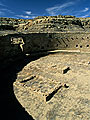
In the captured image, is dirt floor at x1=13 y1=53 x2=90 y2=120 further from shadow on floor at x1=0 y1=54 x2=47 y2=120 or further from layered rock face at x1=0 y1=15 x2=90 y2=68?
layered rock face at x1=0 y1=15 x2=90 y2=68

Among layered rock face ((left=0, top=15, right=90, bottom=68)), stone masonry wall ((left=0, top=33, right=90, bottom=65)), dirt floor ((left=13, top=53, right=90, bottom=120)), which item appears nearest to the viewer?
dirt floor ((left=13, top=53, right=90, bottom=120))

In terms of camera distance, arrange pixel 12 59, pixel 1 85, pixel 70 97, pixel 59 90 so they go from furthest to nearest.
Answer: pixel 12 59, pixel 1 85, pixel 59 90, pixel 70 97

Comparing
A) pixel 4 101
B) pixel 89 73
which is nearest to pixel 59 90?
pixel 4 101

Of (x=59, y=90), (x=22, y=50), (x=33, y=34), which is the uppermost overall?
(x=33, y=34)

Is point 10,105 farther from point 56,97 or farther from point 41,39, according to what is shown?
point 41,39

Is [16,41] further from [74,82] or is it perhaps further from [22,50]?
[74,82]

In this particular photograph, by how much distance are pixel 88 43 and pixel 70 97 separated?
15322mm

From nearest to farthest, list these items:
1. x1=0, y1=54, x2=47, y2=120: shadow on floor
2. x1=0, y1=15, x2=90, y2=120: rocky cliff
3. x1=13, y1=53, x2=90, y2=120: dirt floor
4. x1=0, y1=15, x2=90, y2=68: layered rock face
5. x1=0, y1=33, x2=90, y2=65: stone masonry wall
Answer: x1=0, y1=54, x2=47, y2=120: shadow on floor → x1=13, y1=53, x2=90, y2=120: dirt floor → x1=0, y1=15, x2=90, y2=120: rocky cliff → x1=0, y1=15, x2=90, y2=68: layered rock face → x1=0, y1=33, x2=90, y2=65: stone masonry wall

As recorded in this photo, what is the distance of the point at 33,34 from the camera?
59.5ft

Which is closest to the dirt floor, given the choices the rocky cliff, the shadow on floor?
the rocky cliff

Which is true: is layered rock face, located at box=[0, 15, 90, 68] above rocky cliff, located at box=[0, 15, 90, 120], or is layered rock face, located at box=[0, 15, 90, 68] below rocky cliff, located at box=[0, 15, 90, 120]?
above

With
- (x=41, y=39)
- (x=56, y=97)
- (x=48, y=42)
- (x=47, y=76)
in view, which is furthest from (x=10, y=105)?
(x=48, y=42)

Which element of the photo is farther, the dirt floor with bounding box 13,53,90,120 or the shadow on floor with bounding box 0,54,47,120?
the dirt floor with bounding box 13,53,90,120

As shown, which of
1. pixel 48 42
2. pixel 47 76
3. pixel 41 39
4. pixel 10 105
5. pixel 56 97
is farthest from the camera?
pixel 48 42
